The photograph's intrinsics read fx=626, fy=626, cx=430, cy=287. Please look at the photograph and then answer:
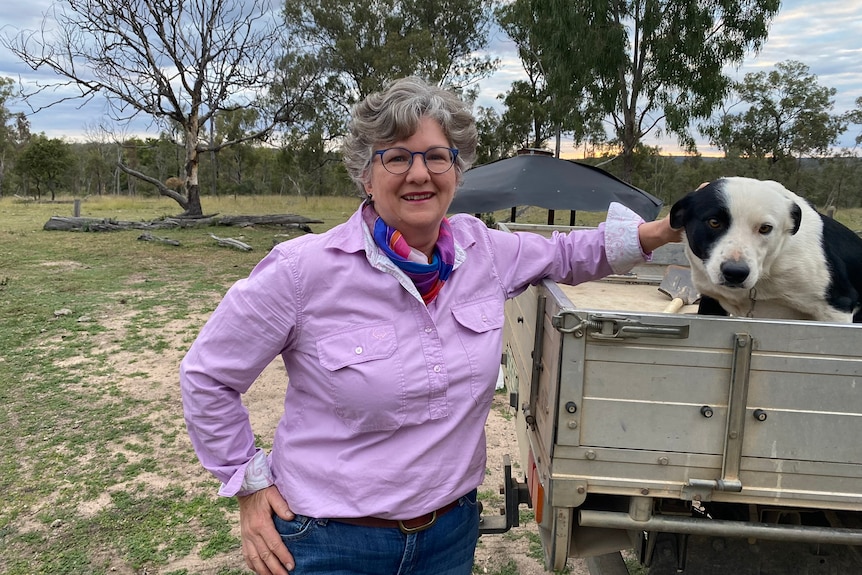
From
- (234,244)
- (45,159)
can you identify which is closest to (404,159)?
(234,244)

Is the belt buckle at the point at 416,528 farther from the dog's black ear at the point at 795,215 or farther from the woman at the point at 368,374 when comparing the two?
the dog's black ear at the point at 795,215

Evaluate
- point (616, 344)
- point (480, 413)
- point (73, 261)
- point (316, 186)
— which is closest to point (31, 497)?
point (480, 413)

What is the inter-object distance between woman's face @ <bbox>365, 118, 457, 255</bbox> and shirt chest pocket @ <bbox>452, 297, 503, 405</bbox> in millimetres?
257

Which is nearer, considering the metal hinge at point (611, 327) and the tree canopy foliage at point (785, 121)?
the metal hinge at point (611, 327)

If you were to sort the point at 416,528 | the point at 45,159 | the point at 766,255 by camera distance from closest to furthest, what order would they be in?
the point at 416,528 → the point at 766,255 → the point at 45,159

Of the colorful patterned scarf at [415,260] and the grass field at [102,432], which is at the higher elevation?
the colorful patterned scarf at [415,260]

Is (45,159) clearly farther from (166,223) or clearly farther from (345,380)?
(345,380)

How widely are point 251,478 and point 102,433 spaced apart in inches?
133

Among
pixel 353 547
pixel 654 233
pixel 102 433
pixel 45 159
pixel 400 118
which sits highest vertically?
pixel 45 159

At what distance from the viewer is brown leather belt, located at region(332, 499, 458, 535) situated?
159cm

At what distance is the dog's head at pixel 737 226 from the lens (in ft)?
6.45

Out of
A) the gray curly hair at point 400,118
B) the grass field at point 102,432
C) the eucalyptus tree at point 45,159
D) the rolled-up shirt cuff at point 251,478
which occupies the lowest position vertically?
the grass field at point 102,432

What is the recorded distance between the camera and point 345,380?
1.54 metres

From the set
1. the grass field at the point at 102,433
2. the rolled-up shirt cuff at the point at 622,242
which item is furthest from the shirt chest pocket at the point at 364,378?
the grass field at the point at 102,433
